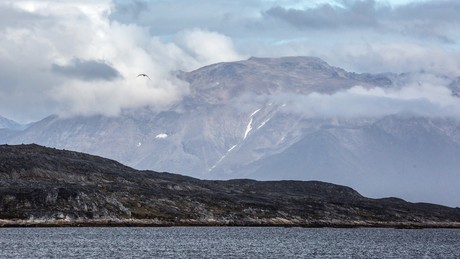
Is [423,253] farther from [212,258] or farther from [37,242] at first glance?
[37,242]

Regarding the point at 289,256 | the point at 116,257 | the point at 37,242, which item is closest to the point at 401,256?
the point at 289,256

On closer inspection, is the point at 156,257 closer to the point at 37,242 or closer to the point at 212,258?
the point at 212,258

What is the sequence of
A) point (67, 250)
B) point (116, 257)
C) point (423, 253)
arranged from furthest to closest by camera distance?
point (423, 253) < point (67, 250) < point (116, 257)

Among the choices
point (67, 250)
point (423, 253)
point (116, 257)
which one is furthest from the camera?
point (423, 253)

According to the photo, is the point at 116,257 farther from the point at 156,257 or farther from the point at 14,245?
the point at 14,245

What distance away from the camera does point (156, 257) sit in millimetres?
165500

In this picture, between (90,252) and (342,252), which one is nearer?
(90,252)

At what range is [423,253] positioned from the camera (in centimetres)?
19225

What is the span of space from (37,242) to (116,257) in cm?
4035

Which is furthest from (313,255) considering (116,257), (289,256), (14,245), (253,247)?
(14,245)

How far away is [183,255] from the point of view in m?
171

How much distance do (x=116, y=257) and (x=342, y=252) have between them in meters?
49.0

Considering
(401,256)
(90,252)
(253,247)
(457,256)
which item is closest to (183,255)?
(90,252)

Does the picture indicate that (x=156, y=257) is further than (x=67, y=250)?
No
